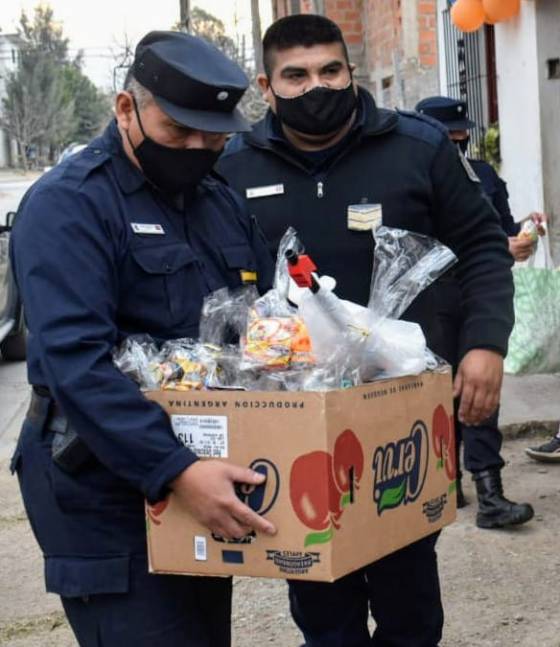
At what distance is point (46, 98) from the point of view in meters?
67.4

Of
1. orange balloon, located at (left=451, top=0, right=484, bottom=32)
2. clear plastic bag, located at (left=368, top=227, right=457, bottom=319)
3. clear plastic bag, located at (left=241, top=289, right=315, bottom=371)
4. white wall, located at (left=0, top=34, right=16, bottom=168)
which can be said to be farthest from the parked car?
white wall, located at (left=0, top=34, right=16, bottom=168)

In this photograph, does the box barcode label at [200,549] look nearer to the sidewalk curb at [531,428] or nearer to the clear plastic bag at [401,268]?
the clear plastic bag at [401,268]

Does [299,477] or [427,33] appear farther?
[427,33]

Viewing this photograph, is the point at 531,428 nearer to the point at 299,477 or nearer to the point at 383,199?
the point at 383,199

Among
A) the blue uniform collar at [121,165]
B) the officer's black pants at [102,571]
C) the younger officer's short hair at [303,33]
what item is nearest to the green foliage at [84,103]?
the younger officer's short hair at [303,33]

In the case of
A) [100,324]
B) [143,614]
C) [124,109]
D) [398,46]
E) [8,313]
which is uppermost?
[398,46]

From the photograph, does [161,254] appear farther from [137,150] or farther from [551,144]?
[551,144]

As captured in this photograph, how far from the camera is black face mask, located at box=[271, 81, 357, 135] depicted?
3492 mm

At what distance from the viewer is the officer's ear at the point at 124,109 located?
2.68 metres

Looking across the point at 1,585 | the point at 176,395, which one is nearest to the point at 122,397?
the point at 176,395

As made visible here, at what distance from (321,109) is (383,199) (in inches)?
12.2

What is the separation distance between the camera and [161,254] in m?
2.64

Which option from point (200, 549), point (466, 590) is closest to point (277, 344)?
point (200, 549)

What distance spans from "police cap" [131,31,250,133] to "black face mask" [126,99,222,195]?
8cm
